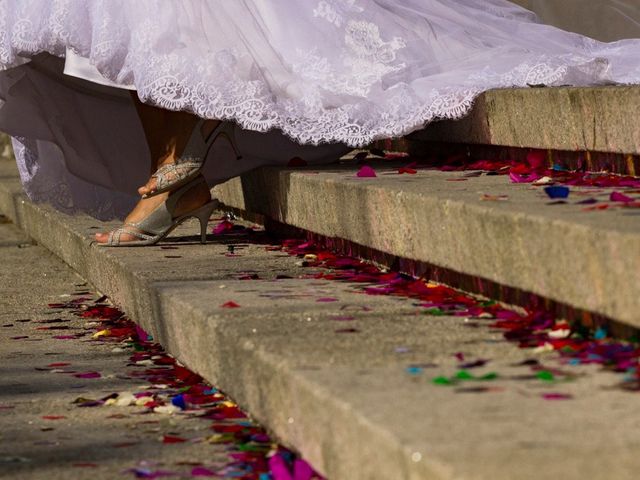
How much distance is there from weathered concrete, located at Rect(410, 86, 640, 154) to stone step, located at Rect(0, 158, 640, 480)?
13.8 inches

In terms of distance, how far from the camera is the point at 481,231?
9.53 ft

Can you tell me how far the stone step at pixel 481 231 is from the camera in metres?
2.41

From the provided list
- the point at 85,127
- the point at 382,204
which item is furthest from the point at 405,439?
the point at 85,127

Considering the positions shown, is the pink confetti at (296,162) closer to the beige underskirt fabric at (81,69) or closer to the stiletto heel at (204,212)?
the stiletto heel at (204,212)

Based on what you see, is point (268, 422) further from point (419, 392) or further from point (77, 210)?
point (77, 210)

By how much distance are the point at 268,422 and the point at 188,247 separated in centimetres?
200

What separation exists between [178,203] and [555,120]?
4.40 feet

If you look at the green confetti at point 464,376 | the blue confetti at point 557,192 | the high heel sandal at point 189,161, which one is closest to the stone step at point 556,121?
the blue confetti at point 557,192

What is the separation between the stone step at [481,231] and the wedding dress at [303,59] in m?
0.20

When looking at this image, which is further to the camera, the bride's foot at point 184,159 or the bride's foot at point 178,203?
the bride's foot at point 178,203

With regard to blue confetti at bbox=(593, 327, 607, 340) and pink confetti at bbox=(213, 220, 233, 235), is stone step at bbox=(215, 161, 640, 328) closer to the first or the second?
blue confetti at bbox=(593, 327, 607, 340)

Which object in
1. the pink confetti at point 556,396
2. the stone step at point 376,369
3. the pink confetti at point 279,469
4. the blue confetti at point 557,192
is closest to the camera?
the stone step at point 376,369

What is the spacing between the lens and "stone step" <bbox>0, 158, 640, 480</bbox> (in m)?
1.85

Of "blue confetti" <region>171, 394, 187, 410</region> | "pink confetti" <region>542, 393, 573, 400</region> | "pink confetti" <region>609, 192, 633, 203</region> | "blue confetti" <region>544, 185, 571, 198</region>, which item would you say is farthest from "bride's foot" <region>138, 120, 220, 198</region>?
"pink confetti" <region>542, 393, 573, 400</region>
